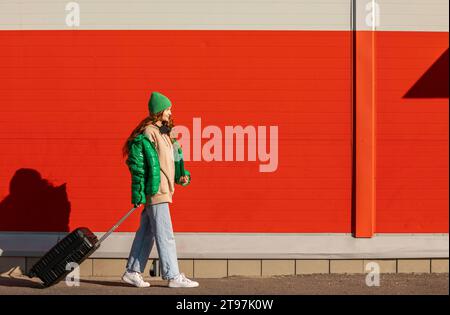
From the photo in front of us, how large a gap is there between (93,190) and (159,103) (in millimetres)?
1488

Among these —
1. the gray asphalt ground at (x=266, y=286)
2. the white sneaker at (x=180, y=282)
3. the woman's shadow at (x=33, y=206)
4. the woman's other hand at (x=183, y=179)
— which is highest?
the woman's other hand at (x=183, y=179)

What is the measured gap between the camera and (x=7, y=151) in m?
10.7

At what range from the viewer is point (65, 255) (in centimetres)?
969

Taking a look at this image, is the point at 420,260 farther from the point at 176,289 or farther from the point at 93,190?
the point at 93,190

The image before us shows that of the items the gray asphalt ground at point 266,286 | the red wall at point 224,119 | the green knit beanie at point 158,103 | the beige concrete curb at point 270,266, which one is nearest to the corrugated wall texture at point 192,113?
the red wall at point 224,119

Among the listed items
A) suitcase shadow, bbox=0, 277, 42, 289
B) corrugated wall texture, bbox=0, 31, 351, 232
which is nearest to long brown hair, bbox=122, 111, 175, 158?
corrugated wall texture, bbox=0, 31, 351, 232

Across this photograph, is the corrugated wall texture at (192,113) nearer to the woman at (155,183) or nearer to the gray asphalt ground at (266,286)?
the gray asphalt ground at (266,286)

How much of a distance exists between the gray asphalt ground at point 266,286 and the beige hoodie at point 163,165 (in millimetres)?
879

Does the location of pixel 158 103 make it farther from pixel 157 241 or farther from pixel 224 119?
pixel 157 241

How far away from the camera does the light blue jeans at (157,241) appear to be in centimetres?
958
